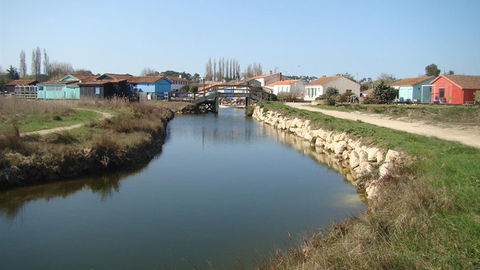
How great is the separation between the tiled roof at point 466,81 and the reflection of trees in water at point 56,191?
29.2m

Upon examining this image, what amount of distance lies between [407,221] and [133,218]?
557cm

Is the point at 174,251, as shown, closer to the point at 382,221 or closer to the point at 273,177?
the point at 382,221

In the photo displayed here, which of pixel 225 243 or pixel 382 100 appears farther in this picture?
pixel 382 100

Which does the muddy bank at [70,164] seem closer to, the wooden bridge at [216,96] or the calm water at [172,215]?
the calm water at [172,215]

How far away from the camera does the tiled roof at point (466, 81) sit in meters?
32.8

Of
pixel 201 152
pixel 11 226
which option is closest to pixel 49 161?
pixel 11 226

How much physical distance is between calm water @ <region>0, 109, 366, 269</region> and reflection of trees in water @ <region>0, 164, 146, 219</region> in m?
0.02

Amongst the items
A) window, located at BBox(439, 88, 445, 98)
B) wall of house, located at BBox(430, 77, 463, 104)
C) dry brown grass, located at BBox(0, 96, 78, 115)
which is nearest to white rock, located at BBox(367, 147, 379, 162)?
dry brown grass, located at BBox(0, 96, 78, 115)

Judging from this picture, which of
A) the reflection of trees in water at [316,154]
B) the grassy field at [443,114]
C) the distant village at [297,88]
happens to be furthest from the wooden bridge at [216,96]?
the grassy field at [443,114]

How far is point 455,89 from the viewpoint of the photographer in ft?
110

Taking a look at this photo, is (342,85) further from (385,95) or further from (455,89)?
(455,89)

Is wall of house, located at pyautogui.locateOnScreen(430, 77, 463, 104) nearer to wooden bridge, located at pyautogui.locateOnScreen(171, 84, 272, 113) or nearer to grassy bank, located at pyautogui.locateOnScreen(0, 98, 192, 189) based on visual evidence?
wooden bridge, located at pyautogui.locateOnScreen(171, 84, 272, 113)

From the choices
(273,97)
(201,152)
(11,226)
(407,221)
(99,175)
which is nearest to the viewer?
(407,221)

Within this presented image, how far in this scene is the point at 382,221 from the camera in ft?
19.8
